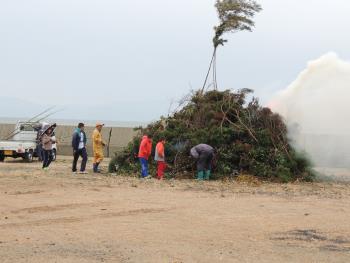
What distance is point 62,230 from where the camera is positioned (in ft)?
32.0

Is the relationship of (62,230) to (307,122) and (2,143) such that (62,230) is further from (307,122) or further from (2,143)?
(2,143)

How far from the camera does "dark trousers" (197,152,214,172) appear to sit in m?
18.2

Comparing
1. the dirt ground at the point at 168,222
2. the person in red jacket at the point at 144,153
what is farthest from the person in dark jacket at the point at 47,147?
the person in red jacket at the point at 144,153

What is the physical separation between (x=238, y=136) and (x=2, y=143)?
11276 millimetres

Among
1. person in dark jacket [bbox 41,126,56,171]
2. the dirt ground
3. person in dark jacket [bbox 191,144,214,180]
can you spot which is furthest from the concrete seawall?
the dirt ground

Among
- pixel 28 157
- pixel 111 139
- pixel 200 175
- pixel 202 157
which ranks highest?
pixel 111 139

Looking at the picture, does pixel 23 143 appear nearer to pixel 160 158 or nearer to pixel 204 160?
pixel 160 158

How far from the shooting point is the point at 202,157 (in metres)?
18.2

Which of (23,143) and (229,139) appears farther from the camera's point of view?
(23,143)

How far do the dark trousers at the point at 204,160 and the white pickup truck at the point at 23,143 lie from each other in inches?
397

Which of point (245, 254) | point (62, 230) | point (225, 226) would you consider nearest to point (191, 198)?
point (225, 226)

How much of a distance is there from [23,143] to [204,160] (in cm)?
1058

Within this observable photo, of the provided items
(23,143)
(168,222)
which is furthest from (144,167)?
(23,143)

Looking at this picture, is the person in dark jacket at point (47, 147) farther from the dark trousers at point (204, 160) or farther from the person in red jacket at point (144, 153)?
the dark trousers at point (204, 160)
